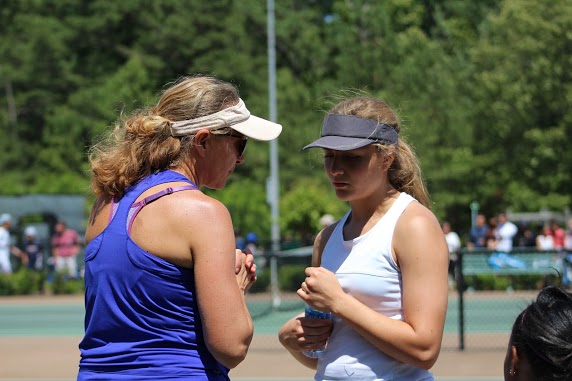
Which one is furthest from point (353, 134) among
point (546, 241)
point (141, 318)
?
point (546, 241)

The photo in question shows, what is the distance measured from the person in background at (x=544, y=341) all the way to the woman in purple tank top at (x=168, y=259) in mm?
808

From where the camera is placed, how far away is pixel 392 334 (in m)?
3.09

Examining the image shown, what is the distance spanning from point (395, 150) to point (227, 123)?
66 cm

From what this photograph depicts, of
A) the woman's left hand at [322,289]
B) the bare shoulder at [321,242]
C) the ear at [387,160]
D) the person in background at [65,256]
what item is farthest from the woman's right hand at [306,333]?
the person in background at [65,256]

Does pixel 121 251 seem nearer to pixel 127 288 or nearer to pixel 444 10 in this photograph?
pixel 127 288

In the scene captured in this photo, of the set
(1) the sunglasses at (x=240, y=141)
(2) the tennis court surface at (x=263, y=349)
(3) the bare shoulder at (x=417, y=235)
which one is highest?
(1) the sunglasses at (x=240, y=141)

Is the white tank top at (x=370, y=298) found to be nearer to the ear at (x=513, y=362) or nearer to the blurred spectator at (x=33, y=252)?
the ear at (x=513, y=362)

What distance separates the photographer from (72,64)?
4594 centimetres

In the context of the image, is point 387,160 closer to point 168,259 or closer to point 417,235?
point 417,235

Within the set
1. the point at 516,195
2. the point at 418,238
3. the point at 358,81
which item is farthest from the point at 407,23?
the point at 418,238

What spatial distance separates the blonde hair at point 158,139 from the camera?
306 cm

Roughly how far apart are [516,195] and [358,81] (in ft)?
24.6

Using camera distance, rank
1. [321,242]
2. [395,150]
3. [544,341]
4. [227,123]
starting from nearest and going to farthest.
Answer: [544,341] → [227,123] → [395,150] → [321,242]

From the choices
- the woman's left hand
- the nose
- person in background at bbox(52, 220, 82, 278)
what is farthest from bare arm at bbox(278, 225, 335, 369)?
person in background at bbox(52, 220, 82, 278)
